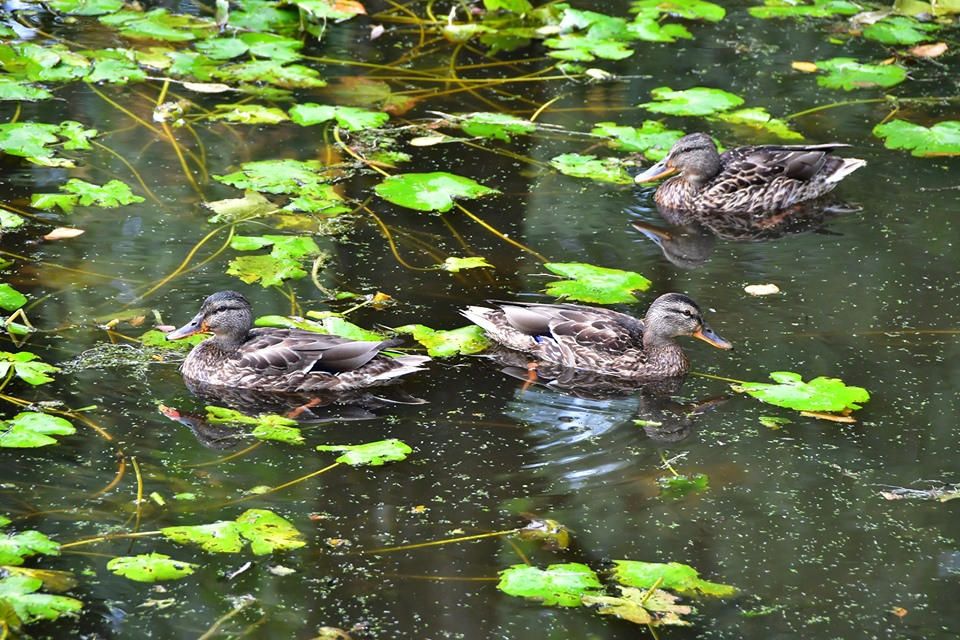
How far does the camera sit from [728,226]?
9500 millimetres

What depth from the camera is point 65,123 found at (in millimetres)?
9820

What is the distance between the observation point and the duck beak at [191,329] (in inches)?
278

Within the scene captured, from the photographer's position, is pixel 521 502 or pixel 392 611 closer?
pixel 392 611

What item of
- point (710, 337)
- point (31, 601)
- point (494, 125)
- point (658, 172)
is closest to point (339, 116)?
point (494, 125)

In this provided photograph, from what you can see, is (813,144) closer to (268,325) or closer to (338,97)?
(338,97)

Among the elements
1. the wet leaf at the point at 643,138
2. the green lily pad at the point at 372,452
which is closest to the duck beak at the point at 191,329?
the green lily pad at the point at 372,452

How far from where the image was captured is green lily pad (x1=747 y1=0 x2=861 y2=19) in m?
13.3

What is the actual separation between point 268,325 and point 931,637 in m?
4.09

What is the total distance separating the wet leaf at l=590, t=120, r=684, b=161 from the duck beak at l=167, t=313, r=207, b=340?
4306 mm

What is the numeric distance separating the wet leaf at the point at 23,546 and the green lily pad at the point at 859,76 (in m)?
8.46

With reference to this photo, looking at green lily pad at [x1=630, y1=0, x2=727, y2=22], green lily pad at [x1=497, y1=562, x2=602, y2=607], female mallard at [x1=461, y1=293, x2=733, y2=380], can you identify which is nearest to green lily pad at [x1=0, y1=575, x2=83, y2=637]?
green lily pad at [x1=497, y1=562, x2=602, y2=607]

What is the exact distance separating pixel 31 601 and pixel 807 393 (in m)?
4.07

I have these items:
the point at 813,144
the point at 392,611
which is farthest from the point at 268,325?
the point at 813,144

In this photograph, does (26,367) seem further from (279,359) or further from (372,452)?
(372,452)
